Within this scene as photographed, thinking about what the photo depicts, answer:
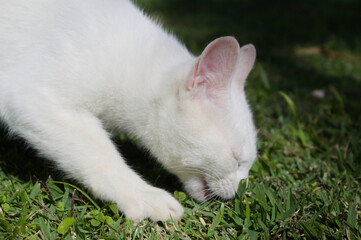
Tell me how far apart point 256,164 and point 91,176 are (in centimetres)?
106

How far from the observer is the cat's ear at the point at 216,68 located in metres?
1.69

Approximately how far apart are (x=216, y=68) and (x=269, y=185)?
0.80 m

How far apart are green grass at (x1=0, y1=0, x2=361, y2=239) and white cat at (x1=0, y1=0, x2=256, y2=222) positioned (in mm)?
114

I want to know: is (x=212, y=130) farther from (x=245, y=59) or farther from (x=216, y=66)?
(x=245, y=59)

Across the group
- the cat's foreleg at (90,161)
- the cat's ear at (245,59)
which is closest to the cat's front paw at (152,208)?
the cat's foreleg at (90,161)

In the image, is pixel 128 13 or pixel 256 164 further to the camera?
pixel 256 164

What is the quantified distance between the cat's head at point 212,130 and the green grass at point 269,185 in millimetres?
133

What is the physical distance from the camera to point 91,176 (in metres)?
1.78

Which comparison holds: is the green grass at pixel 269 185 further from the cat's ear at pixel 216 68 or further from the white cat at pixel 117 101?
the cat's ear at pixel 216 68

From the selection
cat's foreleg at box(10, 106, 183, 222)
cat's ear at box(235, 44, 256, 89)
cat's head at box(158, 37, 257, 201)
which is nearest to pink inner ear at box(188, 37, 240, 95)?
cat's head at box(158, 37, 257, 201)

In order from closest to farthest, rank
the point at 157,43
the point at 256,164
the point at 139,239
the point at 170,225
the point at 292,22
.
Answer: the point at 139,239
the point at 170,225
the point at 157,43
the point at 256,164
the point at 292,22

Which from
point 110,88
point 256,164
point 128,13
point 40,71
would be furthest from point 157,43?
point 256,164

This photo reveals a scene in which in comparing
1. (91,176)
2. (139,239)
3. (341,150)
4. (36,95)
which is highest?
(36,95)

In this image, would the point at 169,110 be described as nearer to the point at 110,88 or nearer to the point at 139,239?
the point at 110,88
